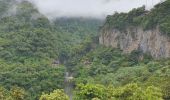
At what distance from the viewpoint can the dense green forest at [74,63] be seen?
229 ft

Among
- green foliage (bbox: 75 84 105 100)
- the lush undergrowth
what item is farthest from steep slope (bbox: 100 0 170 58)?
green foliage (bbox: 75 84 105 100)

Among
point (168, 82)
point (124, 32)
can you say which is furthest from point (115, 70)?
point (168, 82)

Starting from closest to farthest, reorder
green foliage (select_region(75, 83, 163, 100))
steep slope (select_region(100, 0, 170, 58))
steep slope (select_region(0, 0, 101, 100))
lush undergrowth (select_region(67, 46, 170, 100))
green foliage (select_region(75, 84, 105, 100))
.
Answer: green foliage (select_region(75, 83, 163, 100)), green foliage (select_region(75, 84, 105, 100)), lush undergrowth (select_region(67, 46, 170, 100)), steep slope (select_region(100, 0, 170, 58)), steep slope (select_region(0, 0, 101, 100))

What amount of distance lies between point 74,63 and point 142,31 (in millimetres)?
31526

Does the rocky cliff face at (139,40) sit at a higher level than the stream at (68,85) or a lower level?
higher

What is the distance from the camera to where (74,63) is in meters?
142

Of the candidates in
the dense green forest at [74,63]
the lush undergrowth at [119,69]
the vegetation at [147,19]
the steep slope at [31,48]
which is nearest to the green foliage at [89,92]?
the dense green forest at [74,63]

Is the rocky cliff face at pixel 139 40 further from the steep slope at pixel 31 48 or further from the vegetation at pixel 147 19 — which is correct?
the steep slope at pixel 31 48

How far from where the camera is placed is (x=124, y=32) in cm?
12481

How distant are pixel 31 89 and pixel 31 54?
3283cm

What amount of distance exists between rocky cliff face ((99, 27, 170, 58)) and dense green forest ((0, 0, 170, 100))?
1432 millimetres

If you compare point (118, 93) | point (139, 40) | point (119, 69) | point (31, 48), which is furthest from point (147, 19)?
point (118, 93)

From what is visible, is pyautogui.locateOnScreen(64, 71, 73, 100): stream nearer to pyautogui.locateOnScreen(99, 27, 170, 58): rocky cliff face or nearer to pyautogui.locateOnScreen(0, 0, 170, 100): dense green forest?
pyautogui.locateOnScreen(0, 0, 170, 100): dense green forest

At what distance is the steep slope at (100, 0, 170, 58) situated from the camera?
354 feet
